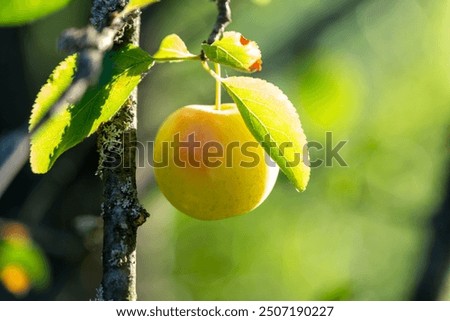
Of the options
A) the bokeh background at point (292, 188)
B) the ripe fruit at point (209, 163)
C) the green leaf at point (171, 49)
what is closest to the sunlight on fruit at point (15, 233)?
the bokeh background at point (292, 188)

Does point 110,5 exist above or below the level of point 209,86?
above

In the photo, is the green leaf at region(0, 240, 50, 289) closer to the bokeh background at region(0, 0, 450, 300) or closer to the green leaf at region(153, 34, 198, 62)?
the bokeh background at region(0, 0, 450, 300)

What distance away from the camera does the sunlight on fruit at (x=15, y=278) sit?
133 cm

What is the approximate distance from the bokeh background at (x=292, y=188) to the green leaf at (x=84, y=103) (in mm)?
496

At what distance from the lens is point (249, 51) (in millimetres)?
604

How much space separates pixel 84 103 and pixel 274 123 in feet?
0.57

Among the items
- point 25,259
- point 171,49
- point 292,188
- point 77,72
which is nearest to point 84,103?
point 171,49

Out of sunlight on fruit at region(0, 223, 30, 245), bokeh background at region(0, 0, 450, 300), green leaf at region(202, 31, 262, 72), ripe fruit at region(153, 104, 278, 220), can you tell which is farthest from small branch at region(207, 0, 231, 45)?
sunlight on fruit at region(0, 223, 30, 245)

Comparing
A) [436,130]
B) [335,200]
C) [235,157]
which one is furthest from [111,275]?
[436,130]

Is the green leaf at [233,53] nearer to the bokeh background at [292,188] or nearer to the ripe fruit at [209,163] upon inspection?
the ripe fruit at [209,163]

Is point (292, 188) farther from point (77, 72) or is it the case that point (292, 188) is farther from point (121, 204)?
point (77, 72)

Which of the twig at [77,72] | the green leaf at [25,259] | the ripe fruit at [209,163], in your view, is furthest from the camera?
the green leaf at [25,259]
